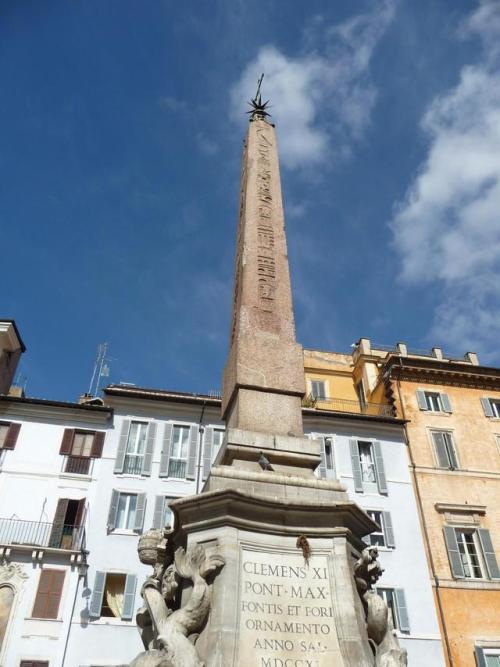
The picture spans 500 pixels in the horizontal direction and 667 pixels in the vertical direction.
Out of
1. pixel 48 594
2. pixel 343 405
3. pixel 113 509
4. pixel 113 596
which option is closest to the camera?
pixel 48 594

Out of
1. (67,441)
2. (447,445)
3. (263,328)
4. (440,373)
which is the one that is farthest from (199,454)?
(263,328)

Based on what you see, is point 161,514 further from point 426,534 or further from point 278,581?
point 278,581

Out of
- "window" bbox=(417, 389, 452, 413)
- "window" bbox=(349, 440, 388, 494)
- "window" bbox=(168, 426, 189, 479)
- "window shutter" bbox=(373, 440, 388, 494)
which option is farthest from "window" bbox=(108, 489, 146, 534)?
"window" bbox=(417, 389, 452, 413)

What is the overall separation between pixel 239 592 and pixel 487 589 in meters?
15.5

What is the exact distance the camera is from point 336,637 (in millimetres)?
3842

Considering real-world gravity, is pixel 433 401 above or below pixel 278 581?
above

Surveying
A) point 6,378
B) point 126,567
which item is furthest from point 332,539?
point 6,378

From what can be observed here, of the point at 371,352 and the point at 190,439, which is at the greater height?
the point at 371,352

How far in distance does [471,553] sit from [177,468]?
9.24m

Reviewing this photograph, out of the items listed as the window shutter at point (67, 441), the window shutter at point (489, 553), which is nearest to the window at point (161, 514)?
the window shutter at point (67, 441)

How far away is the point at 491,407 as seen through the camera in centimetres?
2084

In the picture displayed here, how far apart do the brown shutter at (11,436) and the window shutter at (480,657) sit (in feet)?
46.6

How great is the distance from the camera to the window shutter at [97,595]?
1473cm

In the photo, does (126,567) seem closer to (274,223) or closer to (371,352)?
(274,223)
